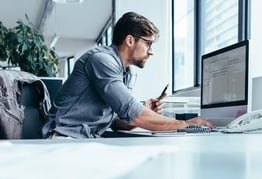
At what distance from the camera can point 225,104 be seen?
2.02 metres

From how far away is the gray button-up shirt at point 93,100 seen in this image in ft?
5.89

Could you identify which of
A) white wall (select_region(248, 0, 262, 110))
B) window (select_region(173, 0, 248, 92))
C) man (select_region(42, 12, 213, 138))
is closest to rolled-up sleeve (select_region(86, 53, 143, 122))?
man (select_region(42, 12, 213, 138))

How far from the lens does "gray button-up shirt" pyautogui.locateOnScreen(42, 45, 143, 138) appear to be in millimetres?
1795

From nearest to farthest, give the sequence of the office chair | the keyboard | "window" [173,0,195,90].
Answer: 1. the keyboard
2. the office chair
3. "window" [173,0,195,90]

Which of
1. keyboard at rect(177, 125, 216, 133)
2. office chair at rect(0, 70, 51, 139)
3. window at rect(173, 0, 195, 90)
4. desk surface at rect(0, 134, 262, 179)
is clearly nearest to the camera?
desk surface at rect(0, 134, 262, 179)

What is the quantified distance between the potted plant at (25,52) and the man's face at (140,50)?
1575 millimetres

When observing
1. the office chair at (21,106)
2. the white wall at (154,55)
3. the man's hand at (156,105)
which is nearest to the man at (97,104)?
the office chair at (21,106)

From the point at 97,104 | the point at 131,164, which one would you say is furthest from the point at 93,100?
the point at 131,164

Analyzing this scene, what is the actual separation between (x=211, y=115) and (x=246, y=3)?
94cm

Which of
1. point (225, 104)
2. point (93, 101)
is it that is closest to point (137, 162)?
point (93, 101)

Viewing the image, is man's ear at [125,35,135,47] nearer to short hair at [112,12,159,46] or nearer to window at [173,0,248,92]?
short hair at [112,12,159,46]

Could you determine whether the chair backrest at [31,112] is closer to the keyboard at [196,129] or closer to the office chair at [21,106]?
the office chair at [21,106]

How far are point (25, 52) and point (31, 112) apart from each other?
1.37 metres

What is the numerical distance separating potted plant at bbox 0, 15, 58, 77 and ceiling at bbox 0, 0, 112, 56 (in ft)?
0.87
